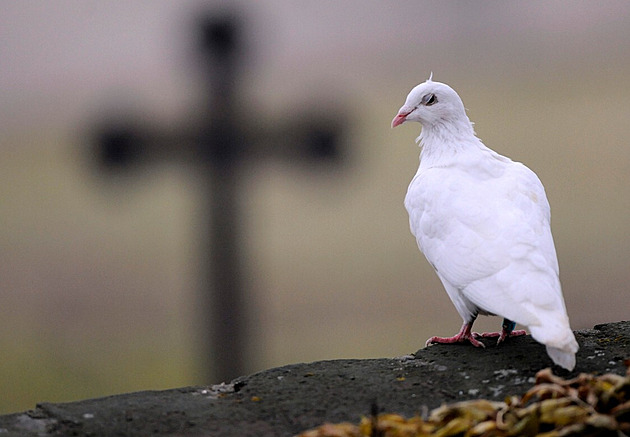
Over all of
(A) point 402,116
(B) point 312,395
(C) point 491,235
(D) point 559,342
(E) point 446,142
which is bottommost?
(B) point 312,395

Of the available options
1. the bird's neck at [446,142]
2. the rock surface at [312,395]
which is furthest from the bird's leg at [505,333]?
the bird's neck at [446,142]

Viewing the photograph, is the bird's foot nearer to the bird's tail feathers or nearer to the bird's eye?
the bird's tail feathers

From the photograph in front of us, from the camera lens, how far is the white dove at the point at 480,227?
3406 mm

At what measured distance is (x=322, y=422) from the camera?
2842 mm

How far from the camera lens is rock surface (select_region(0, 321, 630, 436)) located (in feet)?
9.38

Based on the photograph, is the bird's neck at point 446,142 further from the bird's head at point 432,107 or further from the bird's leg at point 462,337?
the bird's leg at point 462,337

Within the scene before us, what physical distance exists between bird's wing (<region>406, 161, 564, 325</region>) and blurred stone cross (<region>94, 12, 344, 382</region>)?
268cm

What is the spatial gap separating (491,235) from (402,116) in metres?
1.18

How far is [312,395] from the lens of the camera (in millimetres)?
3152

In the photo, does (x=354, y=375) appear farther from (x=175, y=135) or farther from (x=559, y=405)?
(x=175, y=135)

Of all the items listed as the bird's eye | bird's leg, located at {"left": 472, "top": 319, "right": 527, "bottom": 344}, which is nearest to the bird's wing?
bird's leg, located at {"left": 472, "top": 319, "right": 527, "bottom": 344}

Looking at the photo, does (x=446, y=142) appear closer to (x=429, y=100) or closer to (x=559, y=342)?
(x=429, y=100)

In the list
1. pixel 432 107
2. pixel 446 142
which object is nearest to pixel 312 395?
pixel 446 142

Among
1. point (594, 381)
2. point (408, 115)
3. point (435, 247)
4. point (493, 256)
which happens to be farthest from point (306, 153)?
point (594, 381)
